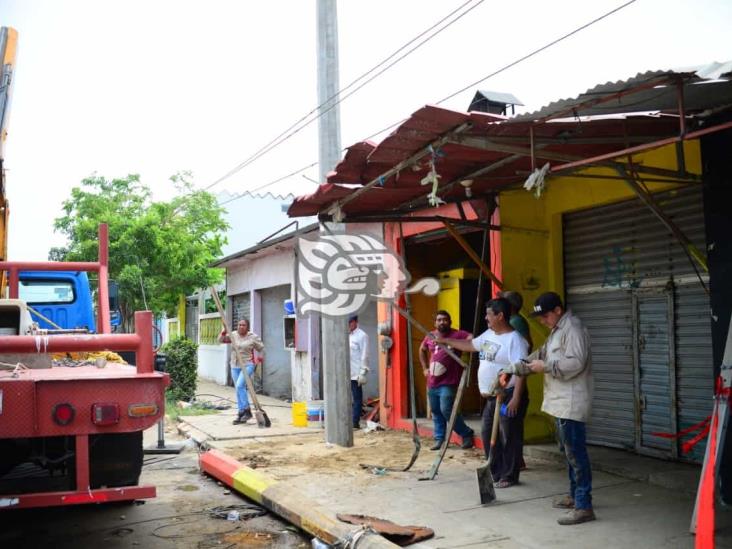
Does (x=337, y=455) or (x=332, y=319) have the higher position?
(x=332, y=319)

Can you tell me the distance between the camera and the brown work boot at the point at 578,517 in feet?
17.7

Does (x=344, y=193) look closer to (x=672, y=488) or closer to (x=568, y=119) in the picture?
(x=568, y=119)

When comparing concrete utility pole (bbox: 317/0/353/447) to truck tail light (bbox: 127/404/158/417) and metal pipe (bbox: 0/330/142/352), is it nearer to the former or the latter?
truck tail light (bbox: 127/404/158/417)

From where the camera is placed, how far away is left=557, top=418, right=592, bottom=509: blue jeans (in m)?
5.34

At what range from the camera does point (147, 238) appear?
66.4 ft

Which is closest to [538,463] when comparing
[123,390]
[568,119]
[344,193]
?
[344,193]

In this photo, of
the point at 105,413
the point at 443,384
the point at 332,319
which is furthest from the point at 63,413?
the point at 332,319

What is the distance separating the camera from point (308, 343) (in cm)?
1447

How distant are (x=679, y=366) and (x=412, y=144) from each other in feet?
11.6

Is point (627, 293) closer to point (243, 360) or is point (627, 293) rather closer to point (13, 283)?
point (13, 283)

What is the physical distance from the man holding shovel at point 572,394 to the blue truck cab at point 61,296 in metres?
5.87

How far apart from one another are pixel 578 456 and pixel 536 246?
3674 mm

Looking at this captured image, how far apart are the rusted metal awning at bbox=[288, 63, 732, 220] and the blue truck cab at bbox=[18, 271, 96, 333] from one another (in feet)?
11.2

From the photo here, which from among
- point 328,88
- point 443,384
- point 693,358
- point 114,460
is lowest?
point 114,460
